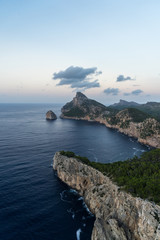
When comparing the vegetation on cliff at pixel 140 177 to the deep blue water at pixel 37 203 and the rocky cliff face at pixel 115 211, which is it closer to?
the rocky cliff face at pixel 115 211

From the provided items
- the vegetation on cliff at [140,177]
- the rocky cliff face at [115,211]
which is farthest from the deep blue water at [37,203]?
the vegetation on cliff at [140,177]

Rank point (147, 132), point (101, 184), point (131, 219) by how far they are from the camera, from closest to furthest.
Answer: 1. point (131, 219)
2. point (101, 184)
3. point (147, 132)

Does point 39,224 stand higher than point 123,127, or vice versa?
point 123,127

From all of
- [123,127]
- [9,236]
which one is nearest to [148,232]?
[9,236]

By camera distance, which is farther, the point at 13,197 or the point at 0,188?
the point at 0,188

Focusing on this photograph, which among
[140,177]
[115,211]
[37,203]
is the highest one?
[140,177]

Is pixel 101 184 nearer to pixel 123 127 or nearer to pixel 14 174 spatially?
Answer: pixel 14 174

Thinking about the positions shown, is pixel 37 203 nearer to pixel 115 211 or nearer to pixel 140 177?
pixel 115 211

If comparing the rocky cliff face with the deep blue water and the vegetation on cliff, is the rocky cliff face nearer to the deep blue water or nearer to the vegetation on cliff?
the vegetation on cliff

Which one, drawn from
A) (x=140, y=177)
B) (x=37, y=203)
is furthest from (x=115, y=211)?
(x=37, y=203)
